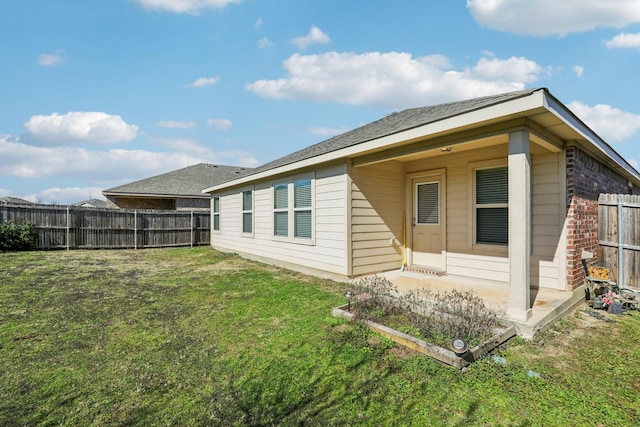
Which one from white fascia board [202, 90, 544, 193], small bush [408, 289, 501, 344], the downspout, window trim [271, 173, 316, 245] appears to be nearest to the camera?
small bush [408, 289, 501, 344]

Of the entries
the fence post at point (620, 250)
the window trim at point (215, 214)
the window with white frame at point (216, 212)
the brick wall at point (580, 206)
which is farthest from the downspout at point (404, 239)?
the window with white frame at point (216, 212)

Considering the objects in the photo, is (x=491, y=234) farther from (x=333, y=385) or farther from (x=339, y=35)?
(x=339, y=35)

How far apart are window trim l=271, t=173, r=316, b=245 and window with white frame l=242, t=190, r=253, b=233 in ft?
5.20

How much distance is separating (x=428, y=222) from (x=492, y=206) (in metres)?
1.40

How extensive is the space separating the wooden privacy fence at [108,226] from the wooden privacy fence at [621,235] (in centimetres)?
1456

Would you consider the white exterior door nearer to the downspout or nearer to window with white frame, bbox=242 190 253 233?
the downspout

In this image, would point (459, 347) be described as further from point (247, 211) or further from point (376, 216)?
point (247, 211)

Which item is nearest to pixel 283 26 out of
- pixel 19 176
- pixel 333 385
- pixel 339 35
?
pixel 339 35

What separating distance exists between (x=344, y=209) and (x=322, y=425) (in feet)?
14.8

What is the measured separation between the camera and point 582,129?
14.7ft

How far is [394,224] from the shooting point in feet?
23.1

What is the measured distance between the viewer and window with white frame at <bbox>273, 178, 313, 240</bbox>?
7515 mm

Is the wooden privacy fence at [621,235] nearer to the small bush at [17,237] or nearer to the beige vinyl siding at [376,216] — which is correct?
the beige vinyl siding at [376,216]

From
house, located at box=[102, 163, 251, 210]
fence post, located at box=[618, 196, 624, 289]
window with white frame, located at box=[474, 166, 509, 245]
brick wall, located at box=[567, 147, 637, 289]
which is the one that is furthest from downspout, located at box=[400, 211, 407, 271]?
house, located at box=[102, 163, 251, 210]
